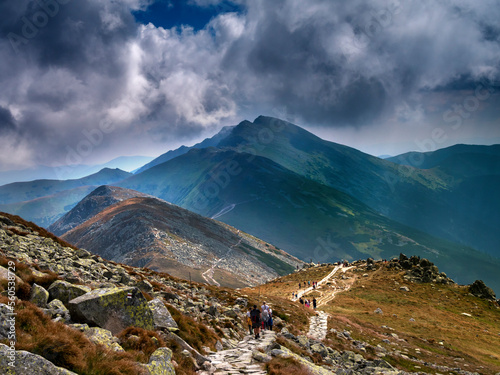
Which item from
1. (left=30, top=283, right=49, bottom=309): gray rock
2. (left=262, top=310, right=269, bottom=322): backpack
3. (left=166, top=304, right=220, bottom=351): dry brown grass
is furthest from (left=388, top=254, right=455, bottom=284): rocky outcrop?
(left=30, top=283, right=49, bottom=309): gray rock

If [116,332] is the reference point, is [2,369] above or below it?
above

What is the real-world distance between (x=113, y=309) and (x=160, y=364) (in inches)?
177

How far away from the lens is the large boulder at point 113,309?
40.8 ft

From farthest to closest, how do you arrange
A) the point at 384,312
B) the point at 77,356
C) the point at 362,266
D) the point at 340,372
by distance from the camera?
the point at 362,266
the point at 384,312
the point at 340,372
the point at 77,356

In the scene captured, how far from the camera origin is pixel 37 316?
9625 mm

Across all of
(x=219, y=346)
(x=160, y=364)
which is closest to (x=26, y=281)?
(x=160, y=364)

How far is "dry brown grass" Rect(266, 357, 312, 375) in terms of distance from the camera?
13.6 m

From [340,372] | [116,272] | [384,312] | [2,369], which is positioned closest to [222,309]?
[116,272]

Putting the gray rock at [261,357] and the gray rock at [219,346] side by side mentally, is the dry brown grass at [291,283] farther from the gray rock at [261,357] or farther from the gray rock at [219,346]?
the gray rock at [261,357]

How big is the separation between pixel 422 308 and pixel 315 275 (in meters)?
42.8

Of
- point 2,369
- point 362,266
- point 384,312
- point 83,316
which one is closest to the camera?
point 2,369

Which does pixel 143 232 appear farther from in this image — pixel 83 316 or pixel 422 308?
pixel 83 316

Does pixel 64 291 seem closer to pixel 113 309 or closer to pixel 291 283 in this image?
pixel 113 309

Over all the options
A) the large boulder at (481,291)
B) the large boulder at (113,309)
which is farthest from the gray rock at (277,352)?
the large boulder at (481,291)
